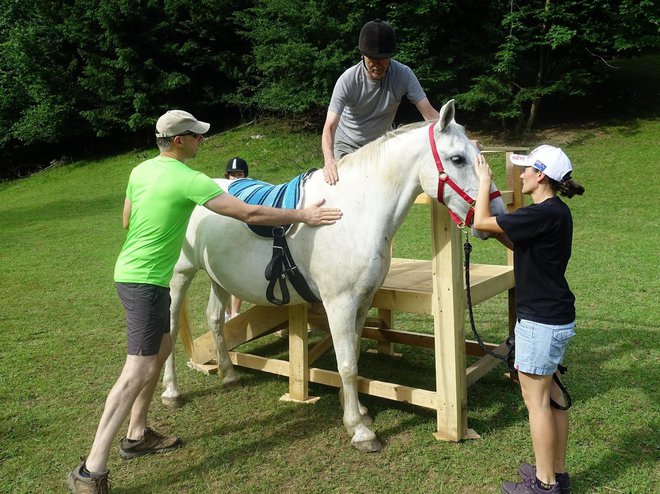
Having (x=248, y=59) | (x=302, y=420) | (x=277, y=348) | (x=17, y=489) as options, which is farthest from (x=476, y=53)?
(x=17, y=489)

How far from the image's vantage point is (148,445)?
12.6 ft

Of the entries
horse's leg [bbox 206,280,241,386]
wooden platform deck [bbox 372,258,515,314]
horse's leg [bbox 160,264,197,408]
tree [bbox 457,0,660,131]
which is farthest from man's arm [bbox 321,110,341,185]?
tree [bbox 457,0,660,131]

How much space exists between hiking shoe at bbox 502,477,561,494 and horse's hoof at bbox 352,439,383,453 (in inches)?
35.9

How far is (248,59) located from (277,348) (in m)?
23.0

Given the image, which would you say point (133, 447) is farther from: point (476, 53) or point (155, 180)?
point (476, 53)

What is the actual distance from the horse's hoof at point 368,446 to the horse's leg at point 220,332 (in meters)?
1.66

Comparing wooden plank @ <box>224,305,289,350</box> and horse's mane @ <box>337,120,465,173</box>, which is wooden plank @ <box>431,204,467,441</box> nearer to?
horse's mane @ <box>337,120,465,173</box>

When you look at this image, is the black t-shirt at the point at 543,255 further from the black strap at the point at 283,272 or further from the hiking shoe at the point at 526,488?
the black strap at the point at 283,272

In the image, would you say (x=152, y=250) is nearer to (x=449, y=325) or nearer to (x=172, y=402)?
(x=172, y=402)

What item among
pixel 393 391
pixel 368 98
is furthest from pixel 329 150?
pixel 393 391

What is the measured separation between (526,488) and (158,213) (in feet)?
8.82

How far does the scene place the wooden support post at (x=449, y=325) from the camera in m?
3.73

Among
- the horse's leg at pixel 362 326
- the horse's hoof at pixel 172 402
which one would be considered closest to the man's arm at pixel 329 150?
the horse's leg at pixel 362 326

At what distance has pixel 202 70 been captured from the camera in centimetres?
2856
